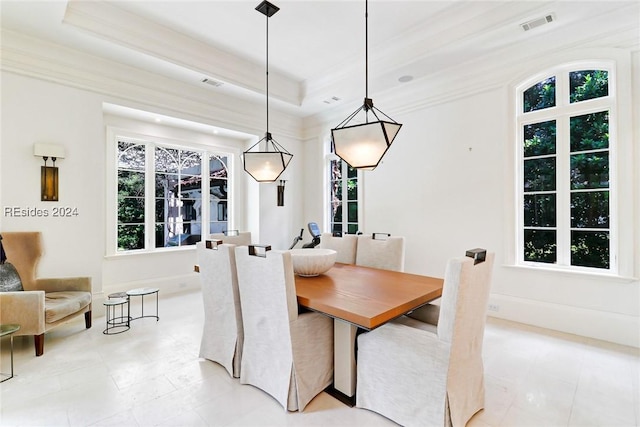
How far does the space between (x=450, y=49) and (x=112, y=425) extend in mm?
4667

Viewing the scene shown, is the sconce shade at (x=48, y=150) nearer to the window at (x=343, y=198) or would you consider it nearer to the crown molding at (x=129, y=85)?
the crown molding at (x=129, y=85)

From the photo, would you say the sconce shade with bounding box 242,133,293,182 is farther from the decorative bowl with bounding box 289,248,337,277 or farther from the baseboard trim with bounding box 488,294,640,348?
the baseboard trim with bounding box 488,294,640,348

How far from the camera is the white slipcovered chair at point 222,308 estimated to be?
2.39 metres

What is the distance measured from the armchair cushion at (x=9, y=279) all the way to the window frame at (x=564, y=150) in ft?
18.2

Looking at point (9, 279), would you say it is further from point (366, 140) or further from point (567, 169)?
point (567, 169)

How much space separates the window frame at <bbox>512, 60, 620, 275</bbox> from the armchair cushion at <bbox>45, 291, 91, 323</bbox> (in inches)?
196

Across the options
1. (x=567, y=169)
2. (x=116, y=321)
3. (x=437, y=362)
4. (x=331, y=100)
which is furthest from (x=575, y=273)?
(x=116, y=321)

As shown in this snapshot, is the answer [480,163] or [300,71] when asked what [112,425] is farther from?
[300,71]

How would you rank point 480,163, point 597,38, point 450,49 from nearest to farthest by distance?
1. point 597,38
2. point 450,49
3. point 480,163

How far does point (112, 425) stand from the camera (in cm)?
187

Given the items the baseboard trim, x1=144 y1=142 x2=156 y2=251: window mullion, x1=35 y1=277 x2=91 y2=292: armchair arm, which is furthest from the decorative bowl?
x1=144 y1=142 x2=156 y2=251: window mullion

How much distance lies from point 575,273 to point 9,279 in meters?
5.88

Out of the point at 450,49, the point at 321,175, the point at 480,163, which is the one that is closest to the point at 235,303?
the point at 480,163

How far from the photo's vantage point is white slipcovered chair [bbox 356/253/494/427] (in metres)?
1.65
